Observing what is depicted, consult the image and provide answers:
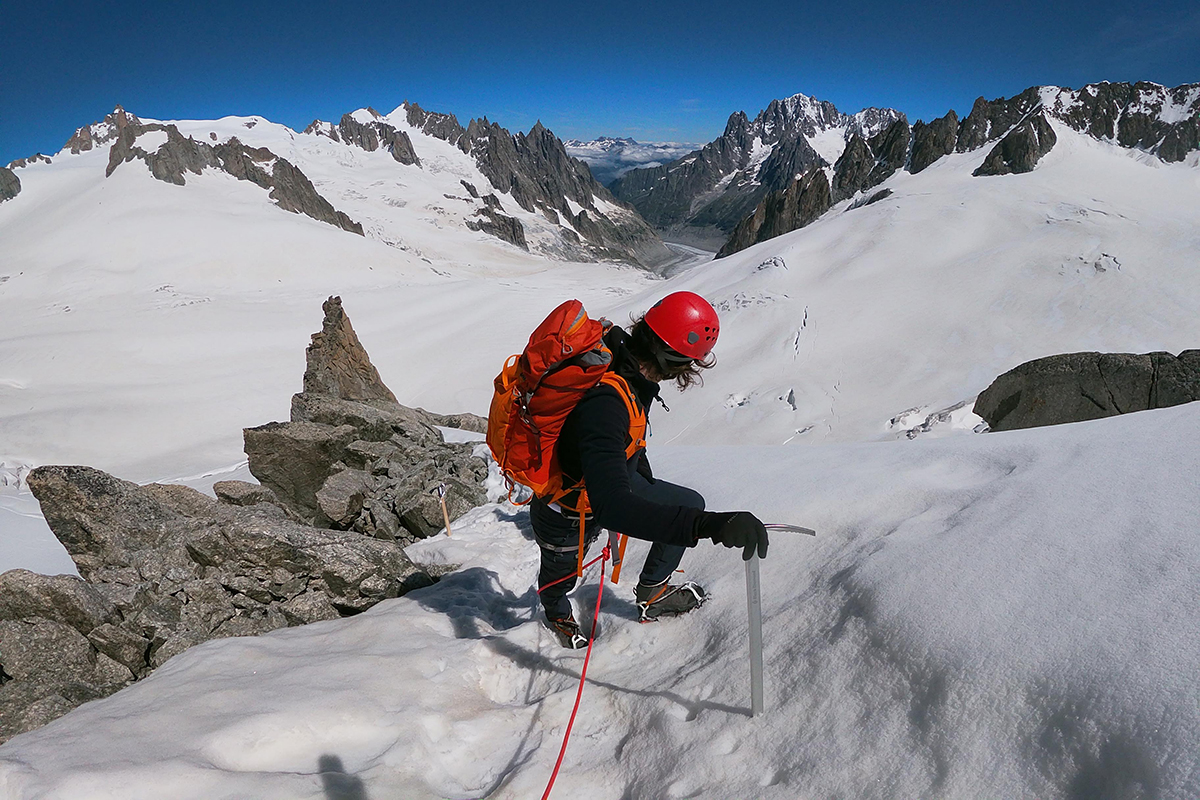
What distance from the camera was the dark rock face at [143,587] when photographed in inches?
170

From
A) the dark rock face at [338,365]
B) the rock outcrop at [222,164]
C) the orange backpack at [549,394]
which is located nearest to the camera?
the orange backpack at [549,394]

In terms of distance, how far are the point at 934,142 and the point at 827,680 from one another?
84.2 meters

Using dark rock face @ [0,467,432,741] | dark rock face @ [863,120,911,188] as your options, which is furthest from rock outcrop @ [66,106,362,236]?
dark rock face @ [0,467,432,741]

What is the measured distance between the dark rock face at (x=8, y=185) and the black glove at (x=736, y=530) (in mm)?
108675

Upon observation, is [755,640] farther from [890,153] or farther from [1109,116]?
[890,153]

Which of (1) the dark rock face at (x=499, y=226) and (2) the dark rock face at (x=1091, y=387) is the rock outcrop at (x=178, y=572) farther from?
(1) the dark rock face at (x=499, y=226)

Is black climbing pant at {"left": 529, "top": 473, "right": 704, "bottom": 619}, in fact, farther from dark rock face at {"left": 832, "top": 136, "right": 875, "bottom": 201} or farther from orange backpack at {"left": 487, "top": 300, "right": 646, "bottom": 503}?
dark rock face at {"left": 832, "top": 136, "right": 875, "bottom": 201}

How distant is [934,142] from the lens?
70062 mm

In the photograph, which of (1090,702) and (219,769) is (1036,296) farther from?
(219,769)

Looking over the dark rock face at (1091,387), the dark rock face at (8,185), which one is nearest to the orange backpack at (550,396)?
the dark rock face at (1091,387)

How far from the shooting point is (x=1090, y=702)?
79.2 inches

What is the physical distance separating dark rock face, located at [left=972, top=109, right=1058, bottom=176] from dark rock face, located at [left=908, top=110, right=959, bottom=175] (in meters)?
16.5

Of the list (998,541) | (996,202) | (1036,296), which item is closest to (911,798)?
(998,541)

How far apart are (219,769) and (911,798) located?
3049 millimetres
